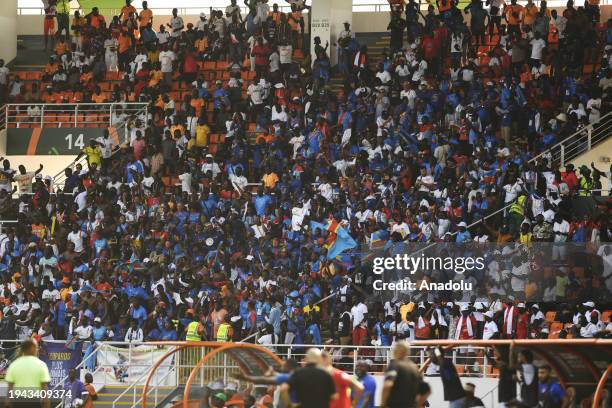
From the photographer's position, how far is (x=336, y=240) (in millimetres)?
25719

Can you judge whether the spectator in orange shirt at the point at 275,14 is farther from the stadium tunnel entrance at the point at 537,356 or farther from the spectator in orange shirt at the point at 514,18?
the stadium tunnel entrance at the point at 537,356

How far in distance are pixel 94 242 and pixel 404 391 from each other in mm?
15662

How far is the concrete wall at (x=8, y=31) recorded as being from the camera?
1444 inches

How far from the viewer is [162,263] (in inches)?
1062

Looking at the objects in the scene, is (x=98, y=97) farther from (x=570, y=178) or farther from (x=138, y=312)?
(x=570, y=178)

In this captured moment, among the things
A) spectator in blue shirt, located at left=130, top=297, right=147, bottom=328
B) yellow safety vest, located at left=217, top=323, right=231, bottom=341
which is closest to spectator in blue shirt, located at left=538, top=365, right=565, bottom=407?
Answer: yellow safety vest, located at left=217, top=323, right=231, bottom=341

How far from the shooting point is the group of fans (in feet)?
80.2

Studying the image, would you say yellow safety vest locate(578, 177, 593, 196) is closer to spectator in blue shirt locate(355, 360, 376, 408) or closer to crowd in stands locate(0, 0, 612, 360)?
crowd in stands locate(0, 0, 612, 360)

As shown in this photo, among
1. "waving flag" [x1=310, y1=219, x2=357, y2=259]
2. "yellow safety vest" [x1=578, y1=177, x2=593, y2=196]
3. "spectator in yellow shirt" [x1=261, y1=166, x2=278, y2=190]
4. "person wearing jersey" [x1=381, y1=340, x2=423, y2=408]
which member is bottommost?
"person wearing jersey" [x1=381, y1=340, x2=423, y2=408]

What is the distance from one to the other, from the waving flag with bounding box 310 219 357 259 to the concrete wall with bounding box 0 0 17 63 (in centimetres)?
1427

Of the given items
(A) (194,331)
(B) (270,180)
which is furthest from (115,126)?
(A) (194,331)

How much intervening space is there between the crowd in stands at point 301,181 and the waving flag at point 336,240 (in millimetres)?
53

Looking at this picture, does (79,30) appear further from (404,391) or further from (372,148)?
(404,391)

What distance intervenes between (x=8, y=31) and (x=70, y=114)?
3.62 metres
